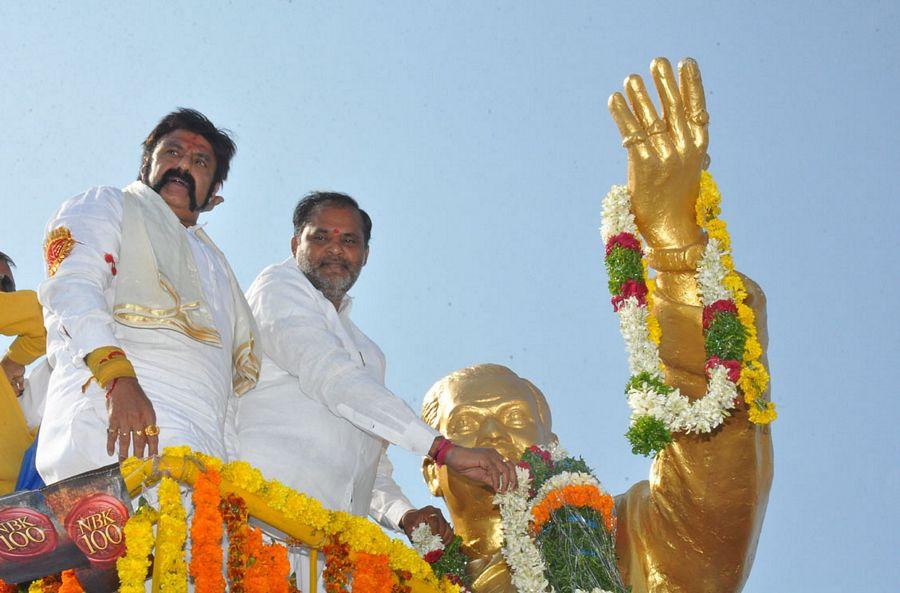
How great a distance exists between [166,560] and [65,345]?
3.29 ft

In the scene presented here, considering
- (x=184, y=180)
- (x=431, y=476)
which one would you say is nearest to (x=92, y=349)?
(x=184, y=180)

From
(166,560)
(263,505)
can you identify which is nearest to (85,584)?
(166,560)

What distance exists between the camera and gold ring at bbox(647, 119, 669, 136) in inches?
257

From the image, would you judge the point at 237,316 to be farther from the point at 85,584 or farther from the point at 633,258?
the point at 633,258

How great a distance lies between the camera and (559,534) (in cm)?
633

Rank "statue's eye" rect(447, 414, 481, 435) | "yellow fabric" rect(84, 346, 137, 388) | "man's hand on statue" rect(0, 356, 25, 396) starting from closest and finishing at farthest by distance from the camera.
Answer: "yellow fabric" rect(84, 346, 137, 388) → "man's hand on statue" rect(0, 356, 25, 396) → "statue's eye" rect(447, 414, 481, 435)

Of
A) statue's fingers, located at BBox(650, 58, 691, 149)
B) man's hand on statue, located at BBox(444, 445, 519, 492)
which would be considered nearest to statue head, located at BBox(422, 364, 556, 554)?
man's hand on statue, located at BBox(444, 445, 519, 492)

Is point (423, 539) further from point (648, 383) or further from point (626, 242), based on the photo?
point (626, 242)

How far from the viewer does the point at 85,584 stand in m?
4.39

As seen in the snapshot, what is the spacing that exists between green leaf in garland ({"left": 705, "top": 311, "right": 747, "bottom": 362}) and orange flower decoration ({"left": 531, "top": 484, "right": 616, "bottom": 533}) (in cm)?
95

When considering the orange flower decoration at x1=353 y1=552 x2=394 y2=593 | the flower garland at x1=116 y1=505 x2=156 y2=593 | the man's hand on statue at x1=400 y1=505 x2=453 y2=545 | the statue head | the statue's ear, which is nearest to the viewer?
the flower garland at x1=116 y1=505 x2=156 y2=593

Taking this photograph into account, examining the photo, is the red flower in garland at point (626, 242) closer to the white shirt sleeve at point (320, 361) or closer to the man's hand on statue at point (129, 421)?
the white shirt sleeve at point (320, 361)

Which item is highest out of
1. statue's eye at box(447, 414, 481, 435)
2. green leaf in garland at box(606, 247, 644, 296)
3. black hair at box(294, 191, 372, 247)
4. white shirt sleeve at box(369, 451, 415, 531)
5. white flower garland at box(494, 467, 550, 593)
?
black hair at box(294, 191, 372, 247)

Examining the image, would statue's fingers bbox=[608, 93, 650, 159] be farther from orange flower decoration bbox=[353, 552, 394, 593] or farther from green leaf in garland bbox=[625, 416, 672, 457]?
orange flower decoration bbox=[353, 552, 394, 593]
